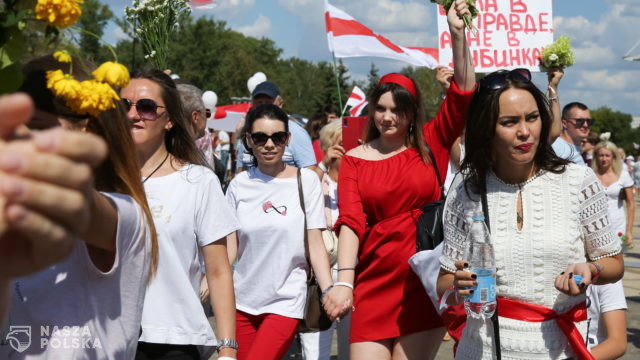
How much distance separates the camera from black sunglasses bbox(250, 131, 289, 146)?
18.9 ft

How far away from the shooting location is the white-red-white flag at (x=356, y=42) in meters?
9.51

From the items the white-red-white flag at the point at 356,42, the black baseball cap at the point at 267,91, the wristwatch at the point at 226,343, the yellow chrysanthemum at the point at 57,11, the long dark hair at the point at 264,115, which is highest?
the white-red-white flag at the point at 356,42

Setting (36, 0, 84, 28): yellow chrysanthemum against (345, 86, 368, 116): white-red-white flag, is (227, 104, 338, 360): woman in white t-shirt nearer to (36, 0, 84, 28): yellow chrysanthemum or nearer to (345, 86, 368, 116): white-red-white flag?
(36, 0, 84, 28): yellow chrysanthemum

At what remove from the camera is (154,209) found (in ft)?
11.8

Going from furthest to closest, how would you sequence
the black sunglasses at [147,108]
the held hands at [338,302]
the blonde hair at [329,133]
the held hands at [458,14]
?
the blonde hair at [329,133]
the held hands at [338,302]
the held hands at [458,14]
the black sunglasses at [147,108]

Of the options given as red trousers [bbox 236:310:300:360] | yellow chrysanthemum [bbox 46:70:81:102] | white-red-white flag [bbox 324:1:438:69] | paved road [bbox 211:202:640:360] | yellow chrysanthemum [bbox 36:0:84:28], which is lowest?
paved road [bbox 211:202:640:360]

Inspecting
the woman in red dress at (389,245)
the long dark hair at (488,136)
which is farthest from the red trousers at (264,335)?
the long dark hair at (488,136)

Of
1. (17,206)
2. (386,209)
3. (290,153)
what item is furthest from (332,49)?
(17,206)

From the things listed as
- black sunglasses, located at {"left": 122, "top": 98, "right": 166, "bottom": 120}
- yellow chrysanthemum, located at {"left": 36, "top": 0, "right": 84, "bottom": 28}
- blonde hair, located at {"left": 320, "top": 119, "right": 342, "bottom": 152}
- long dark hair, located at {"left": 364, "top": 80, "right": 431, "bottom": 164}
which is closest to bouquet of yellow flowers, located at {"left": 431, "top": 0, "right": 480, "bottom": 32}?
long dark hair, located at {"left": 364, "top": 80, "right": 431, "bottom": 164}

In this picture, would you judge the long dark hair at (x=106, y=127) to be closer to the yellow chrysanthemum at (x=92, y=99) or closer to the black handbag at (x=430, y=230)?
the yellow chrysanthemum at (x=92, y=99)

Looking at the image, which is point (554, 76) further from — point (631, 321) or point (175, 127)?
point (631, 321)

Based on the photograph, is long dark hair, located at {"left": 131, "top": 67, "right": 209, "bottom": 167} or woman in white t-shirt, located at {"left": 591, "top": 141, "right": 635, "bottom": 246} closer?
long dark hair, located at {"left": 131, "top": 67, "right": 209, "bottom": 167}

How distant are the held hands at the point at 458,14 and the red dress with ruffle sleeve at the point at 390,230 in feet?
2.29

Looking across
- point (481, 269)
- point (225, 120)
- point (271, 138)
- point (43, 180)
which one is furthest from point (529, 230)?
point (225, 120)
